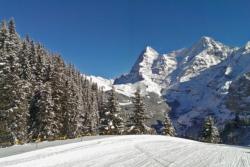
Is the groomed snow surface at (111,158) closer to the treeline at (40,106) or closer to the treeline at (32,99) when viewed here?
the treeline at (40,106)

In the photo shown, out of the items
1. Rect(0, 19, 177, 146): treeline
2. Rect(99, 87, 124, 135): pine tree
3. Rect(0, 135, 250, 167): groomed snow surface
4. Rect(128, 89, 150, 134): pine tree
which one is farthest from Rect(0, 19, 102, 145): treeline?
Rect(0, 135, 250, 167): groomed snow surface

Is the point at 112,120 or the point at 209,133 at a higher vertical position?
the point at 112,120

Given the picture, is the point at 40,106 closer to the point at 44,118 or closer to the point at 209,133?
the point at 44,118

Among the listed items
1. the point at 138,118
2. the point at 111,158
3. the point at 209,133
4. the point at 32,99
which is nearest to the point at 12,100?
the point at 32,99

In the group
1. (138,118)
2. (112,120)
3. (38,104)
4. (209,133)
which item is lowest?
(209,133)

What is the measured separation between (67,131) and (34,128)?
9658 millimetres

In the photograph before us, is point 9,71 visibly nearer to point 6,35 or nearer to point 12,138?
point 12,138

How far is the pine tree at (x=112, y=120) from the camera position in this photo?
2265 inches

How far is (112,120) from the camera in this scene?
5806 cm

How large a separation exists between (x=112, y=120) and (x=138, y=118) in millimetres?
4289

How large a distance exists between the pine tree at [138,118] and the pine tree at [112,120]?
6.75 feet

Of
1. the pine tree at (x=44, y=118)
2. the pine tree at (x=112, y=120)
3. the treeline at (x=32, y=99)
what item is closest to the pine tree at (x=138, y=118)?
the pine tree at (x=112, y=120)

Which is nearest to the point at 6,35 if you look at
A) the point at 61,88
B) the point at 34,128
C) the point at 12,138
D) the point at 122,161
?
the point at 61,88

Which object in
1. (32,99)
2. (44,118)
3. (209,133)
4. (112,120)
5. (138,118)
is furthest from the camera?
(209,133)
